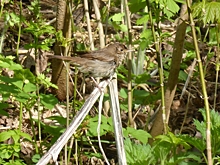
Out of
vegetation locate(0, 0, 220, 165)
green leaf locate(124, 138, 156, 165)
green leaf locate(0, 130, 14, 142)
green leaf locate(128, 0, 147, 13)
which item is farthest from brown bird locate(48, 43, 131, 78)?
green leaf locate(124, 138, 156, 165)

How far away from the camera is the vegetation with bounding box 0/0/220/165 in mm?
3086

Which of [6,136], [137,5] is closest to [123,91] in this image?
[137,5]

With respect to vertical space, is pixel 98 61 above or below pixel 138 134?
above

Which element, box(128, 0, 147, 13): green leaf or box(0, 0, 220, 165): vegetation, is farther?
box(128, 0, 147, 13): green leaf

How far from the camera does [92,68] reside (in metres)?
3.93

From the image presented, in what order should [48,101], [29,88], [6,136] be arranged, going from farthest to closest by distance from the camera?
1. [48,101]
2. [29,88]
3. [6,136]

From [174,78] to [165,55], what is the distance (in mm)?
2327

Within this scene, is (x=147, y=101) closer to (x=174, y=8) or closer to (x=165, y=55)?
(x=174, y=8)

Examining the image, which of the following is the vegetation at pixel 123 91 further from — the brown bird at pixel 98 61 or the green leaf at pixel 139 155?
the brown bird at pixel 98 61

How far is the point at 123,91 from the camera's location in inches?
179

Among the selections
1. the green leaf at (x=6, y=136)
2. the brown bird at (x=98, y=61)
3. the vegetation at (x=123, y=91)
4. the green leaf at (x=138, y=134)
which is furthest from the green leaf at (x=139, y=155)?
the green leaf at (x=6, y=136)

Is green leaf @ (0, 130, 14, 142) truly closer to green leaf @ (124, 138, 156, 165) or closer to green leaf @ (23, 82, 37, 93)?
green leaf @ (23, 82, 37, 93)

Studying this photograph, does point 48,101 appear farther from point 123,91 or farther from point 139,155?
point 139,155

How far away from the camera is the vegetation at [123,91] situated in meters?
3.09
